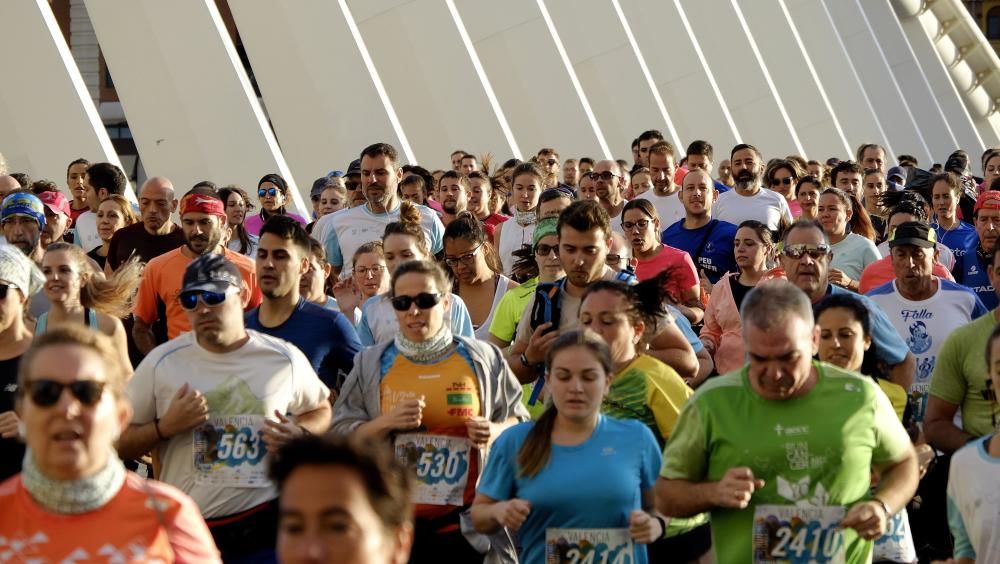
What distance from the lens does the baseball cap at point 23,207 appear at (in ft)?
34.0

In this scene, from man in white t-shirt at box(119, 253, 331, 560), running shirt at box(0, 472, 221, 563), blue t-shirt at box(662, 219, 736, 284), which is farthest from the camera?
blue t-shirt at box(662, 219, 736, 284)

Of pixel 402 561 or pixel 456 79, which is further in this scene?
pixel 456 79

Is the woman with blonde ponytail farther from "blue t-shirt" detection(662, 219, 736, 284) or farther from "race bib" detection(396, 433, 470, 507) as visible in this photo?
"blue t-shirt" detection(662, 219, 736, 284)

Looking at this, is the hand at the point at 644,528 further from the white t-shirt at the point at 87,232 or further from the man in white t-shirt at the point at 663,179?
the man in white t-shirt at the point at 663,179

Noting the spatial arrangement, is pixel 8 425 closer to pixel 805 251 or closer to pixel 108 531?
pixel 108 531

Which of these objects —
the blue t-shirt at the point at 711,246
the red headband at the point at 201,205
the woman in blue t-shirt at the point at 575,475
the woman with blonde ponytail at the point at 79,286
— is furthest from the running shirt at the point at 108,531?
the blue t-shirt at the point at 711,246

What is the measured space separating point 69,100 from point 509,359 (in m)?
8.99

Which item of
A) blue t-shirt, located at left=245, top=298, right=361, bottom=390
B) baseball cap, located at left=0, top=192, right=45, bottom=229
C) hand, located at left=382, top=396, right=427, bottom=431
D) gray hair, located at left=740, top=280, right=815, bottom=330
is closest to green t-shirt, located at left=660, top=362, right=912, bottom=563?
gray hair, located at left=740, top=280, right=815, bottom=330

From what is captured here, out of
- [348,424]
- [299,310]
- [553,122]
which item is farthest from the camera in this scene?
[553,122]

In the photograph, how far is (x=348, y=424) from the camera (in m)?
7.15

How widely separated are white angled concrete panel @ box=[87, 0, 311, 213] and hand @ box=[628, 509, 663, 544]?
11157 mm

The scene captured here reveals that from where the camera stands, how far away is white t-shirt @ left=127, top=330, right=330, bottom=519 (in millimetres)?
6660

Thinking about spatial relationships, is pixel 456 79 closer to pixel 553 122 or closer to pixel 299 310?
pixel 553 122

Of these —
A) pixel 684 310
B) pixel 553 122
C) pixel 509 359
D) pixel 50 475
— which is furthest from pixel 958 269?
pixel 553 122
